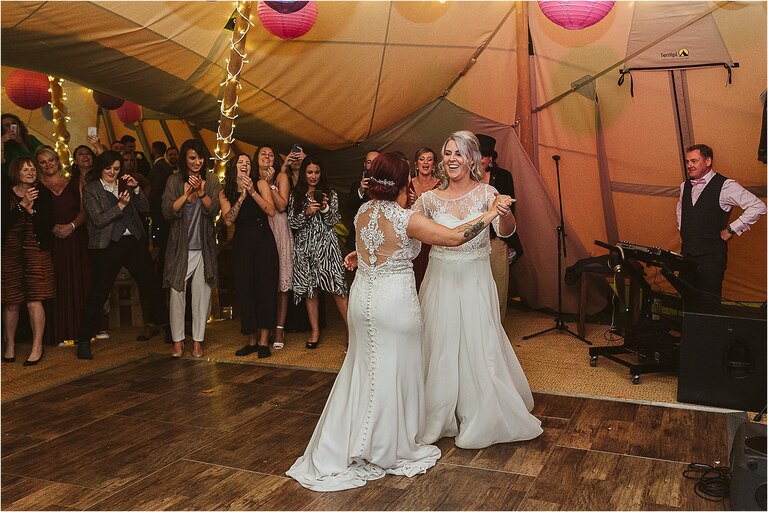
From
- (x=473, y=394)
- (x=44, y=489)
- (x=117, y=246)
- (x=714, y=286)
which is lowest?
(x=44, y=489)

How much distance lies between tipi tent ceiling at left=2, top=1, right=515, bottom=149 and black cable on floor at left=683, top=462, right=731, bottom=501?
388 centimetres

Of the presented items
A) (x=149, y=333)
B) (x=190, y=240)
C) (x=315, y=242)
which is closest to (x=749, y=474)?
(x=315, y=242)

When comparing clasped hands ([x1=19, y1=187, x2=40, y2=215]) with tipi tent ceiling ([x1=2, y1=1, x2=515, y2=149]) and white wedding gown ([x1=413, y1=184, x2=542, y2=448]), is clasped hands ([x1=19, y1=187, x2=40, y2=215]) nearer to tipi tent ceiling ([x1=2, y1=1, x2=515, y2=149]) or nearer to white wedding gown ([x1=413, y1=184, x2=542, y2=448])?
tipi tent ceiling ([x1=2, y1=1, x2=515, y2=149])

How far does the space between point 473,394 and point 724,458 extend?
1.16m

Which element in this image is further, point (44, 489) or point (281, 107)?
point (281, 107)

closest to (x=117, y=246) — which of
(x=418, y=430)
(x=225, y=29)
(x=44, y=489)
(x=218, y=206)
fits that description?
(x=218, y=206)

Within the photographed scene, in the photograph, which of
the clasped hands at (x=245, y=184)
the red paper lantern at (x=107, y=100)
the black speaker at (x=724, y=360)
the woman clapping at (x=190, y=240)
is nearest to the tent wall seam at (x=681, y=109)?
the black speaker at (x=724, y=360)

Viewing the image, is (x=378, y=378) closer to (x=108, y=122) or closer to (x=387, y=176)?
(x=387, y=176)

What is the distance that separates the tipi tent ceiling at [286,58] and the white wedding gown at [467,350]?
228cm

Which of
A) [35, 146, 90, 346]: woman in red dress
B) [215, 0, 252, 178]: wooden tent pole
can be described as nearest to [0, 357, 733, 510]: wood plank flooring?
[35, 146, 90, 346]: woman in red dress

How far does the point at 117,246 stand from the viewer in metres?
5.29

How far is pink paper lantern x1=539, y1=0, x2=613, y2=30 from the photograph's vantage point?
4609mm

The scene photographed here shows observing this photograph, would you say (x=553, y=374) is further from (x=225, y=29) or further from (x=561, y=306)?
(x=225, y=29)

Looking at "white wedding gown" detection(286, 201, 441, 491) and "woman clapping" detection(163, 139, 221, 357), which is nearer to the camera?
"white wedding gown" detection(286, 201, 441, 491)
